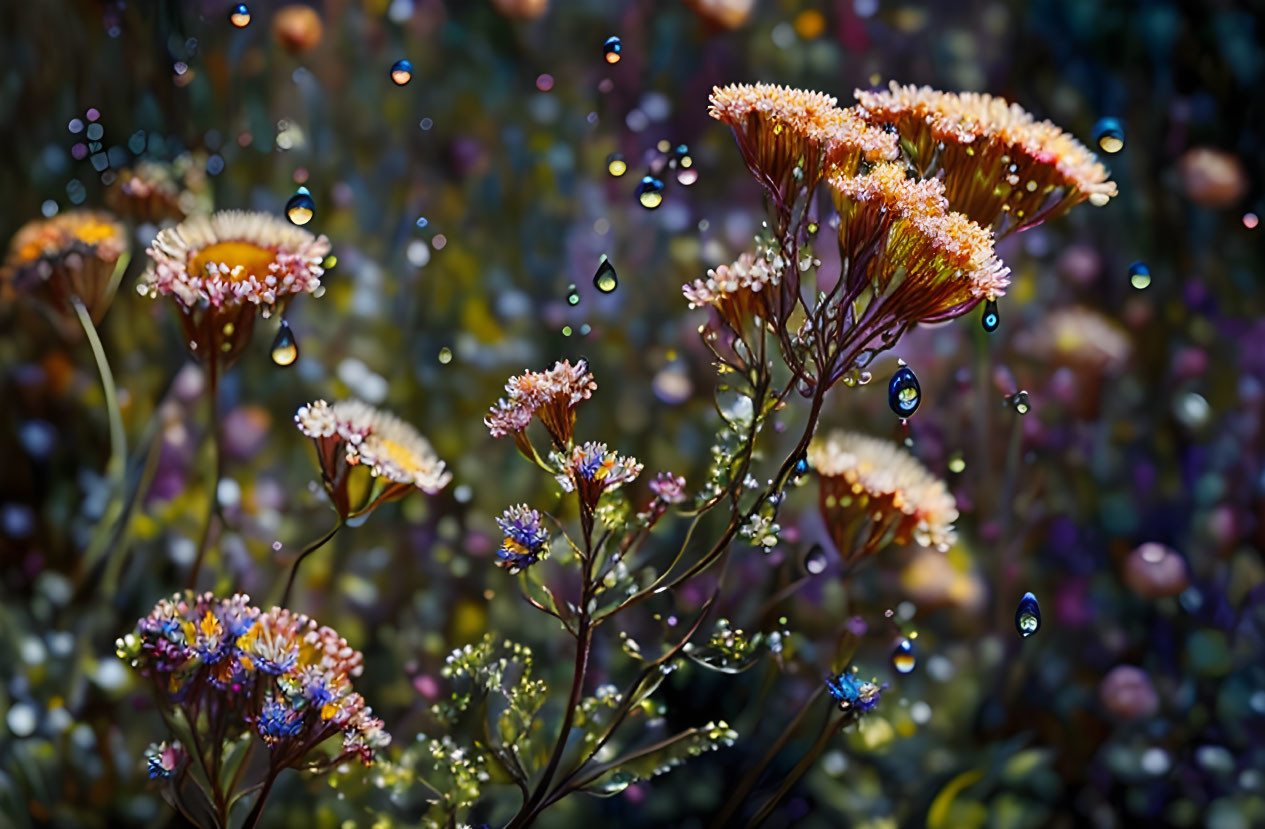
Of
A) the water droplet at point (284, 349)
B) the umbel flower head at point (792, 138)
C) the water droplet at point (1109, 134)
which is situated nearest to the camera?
the umbel flower head at point (792, 138)

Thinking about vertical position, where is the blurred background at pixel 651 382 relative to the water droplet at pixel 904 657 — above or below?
above

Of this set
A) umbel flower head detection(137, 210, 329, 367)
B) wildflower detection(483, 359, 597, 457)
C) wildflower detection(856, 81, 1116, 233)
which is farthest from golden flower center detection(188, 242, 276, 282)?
wildflower detection(856, 81, 1116, 233)

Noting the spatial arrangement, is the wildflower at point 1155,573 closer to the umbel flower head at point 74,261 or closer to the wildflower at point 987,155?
the wildflower at point 987,155

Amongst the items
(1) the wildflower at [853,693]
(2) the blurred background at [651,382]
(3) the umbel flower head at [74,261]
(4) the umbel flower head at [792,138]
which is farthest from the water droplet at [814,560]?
(3) the umbel flower head at [74,261]

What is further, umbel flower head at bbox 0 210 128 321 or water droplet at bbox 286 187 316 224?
umbel flower head at bbox 0 210 128 321

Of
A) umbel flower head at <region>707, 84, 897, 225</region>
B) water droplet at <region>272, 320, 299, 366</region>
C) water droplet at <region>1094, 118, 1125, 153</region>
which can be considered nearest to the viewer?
umbel flower head at <region>707, 84, 897, 225</region>

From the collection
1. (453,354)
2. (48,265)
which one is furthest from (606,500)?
(48,265)

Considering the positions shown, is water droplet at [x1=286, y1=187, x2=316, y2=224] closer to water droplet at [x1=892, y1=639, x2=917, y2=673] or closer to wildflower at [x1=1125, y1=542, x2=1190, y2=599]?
water droplet at [x1=892, y1=639, x2=917, y2=673]

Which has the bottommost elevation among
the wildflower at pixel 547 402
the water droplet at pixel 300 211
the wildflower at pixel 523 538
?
the wildflower at pixel 523 538
